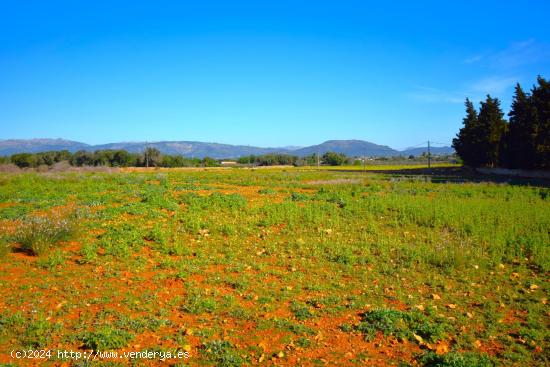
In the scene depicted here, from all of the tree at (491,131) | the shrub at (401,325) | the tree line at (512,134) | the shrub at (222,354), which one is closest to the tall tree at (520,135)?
the tree line at (512,134)

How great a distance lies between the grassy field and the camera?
199 inches

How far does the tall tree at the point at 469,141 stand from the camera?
5006 cm

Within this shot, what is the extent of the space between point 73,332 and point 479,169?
54863 millimetres

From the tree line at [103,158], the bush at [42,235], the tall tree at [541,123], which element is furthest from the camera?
the tree line at [103,158]

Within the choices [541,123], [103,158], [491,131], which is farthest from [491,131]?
[103,158]

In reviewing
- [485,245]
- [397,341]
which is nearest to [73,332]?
[397,341]

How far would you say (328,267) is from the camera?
27.3 ft

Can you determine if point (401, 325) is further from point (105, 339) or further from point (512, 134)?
point (512, 134)

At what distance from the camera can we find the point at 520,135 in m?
38.7

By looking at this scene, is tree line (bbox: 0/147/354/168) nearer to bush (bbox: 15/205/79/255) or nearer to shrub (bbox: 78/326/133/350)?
bush (bbox: 15/205/79/255)

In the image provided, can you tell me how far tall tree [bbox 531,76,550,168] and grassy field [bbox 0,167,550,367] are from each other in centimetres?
2757

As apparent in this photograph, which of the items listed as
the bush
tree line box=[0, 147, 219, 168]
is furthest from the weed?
tree line box=[0, 147, 219, 168]

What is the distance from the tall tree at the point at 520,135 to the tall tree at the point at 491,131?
497cm

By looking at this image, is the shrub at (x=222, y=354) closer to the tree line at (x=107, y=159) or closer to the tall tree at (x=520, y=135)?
the tall tree at (x=520, y=135)
